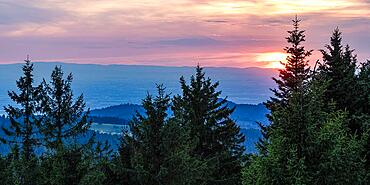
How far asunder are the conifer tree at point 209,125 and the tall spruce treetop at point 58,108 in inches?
427

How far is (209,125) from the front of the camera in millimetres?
30672

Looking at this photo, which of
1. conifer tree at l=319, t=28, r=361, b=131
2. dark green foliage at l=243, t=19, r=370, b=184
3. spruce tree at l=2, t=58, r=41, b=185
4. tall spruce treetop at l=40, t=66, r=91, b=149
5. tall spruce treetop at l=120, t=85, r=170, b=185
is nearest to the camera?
dark green foliage at l=243, t=19, r=370, b=184

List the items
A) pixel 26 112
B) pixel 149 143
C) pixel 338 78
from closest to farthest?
pixel 149 143 < pixel 338 78 < pixel 26 112

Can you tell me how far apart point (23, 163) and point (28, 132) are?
15509 millimetres

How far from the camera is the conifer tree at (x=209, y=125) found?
30.2 meters

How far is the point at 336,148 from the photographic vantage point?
1598 cm

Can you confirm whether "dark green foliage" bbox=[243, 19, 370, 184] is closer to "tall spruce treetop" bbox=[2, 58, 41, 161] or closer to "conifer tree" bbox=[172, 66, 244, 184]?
"conifer tree" bbox=[172, 66, 244, 184]

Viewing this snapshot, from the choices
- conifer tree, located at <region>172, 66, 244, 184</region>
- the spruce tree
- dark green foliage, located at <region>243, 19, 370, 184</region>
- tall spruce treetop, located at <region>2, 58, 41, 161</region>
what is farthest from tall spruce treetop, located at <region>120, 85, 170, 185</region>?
tall spruce treetop, located at <region>2, 58, 41, 161</region>

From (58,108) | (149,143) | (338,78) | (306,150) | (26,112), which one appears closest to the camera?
(306,150)

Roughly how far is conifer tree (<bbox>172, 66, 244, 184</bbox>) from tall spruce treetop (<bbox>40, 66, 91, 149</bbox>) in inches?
427

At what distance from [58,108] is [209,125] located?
43.4ft

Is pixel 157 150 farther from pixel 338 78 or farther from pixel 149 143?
pixel 338 78

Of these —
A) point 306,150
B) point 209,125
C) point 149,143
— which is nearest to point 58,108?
point 209,125

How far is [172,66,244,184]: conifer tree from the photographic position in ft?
98.9
